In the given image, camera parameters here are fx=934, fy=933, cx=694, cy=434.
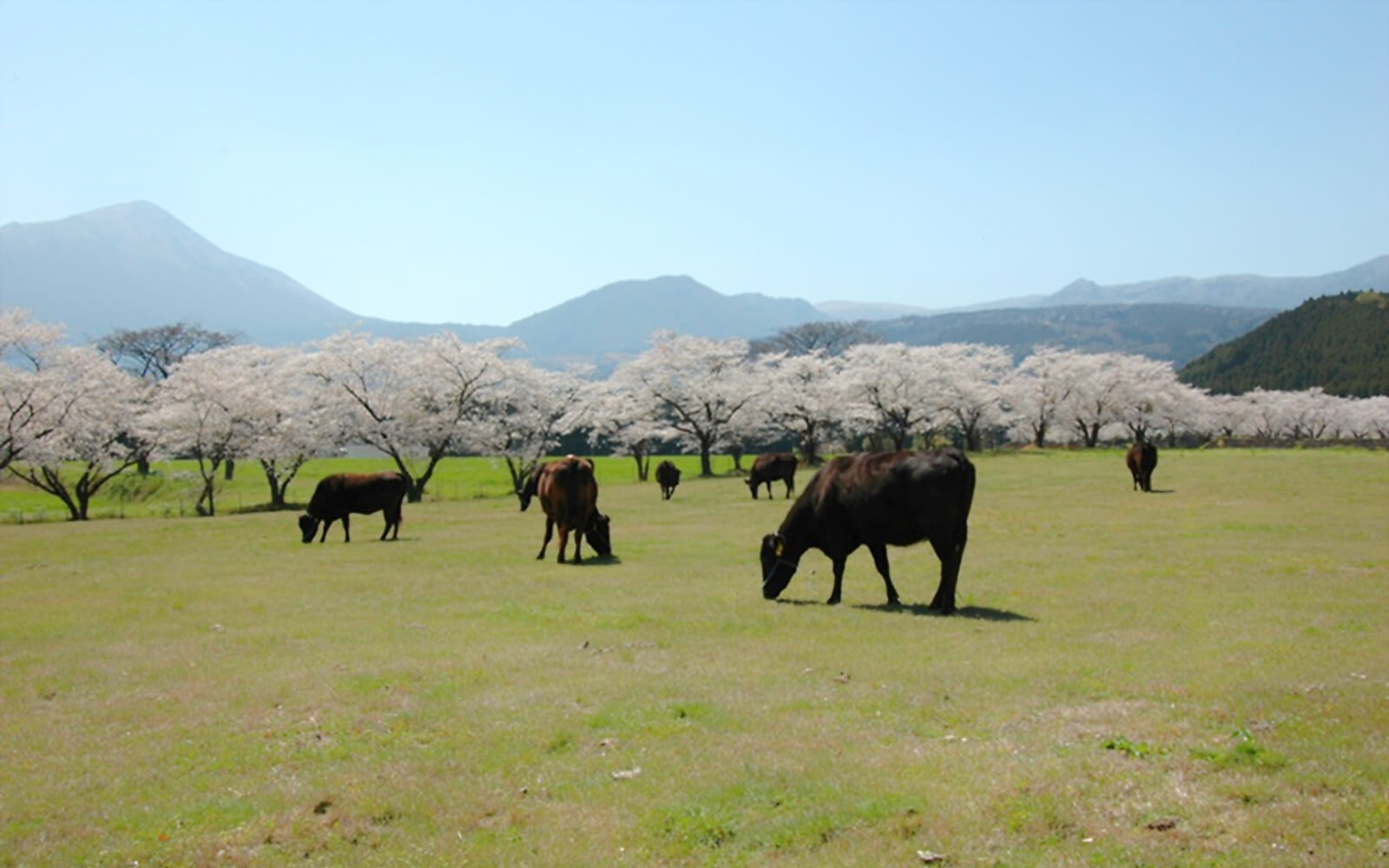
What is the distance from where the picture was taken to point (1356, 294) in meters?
168

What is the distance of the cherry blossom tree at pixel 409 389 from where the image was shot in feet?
182

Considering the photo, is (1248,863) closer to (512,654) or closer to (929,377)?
(512,654)

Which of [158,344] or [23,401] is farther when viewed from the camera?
[158,344]

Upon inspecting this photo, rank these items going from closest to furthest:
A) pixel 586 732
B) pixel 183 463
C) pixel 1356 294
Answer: pixel 586 732 → pixel 183 463 → pixel 1356 294

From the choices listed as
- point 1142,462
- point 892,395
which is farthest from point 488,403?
point 1142,462

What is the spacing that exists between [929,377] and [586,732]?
3010 inches

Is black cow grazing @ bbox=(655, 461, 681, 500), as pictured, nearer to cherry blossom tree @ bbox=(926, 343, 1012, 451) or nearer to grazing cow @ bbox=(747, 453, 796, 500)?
grazing cow @ bbox=(747, 453, 796, 500)

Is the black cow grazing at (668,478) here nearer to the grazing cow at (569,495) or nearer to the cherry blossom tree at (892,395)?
the grazing cow at (569,495)

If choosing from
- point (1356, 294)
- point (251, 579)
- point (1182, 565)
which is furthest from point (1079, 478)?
point (1356, 294)

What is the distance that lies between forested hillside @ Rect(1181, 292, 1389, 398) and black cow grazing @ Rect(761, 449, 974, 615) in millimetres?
154357

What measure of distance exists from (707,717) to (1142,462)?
32944mm

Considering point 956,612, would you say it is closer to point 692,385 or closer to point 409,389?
point 409,389

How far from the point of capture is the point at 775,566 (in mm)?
15656

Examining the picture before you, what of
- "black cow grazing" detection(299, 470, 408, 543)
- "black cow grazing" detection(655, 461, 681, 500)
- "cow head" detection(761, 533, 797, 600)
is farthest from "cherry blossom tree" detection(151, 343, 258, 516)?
"cow head" detection(761, 533, 797, 600)
